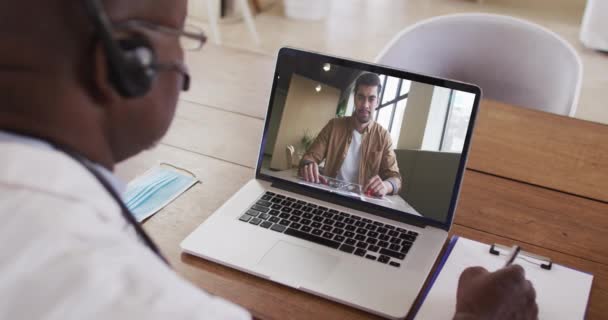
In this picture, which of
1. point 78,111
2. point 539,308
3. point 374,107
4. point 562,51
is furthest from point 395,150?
point 562,51

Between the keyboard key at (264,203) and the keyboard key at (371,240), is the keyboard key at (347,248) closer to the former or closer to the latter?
the keyboard key at (371,240)

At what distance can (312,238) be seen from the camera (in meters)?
1.01

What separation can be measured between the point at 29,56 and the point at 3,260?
17cm

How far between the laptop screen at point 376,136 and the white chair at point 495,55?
0.60m

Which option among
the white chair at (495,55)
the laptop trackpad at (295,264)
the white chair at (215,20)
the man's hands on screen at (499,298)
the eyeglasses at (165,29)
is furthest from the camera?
the white chair at (215,20)

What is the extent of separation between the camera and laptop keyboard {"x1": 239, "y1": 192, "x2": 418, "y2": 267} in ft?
3.25

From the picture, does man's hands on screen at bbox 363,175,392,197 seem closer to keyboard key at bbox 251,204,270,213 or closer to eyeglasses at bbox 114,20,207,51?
keyboard key at bbox 251,204,270,213

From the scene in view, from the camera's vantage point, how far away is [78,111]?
0.58 metres

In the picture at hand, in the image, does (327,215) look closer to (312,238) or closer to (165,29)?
(312,238)

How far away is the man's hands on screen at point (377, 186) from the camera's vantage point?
108 centimetres

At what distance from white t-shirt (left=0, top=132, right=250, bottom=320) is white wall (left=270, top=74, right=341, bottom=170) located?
0.58 metres

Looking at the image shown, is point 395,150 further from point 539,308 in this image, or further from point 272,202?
point 539,308

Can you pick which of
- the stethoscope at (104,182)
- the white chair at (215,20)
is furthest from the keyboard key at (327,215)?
the white chair at (215,20)

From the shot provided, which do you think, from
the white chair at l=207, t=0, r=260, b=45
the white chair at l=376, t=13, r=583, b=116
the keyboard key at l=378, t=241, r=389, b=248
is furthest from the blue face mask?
the white chair at l=207, t=0, r=260, b=45
